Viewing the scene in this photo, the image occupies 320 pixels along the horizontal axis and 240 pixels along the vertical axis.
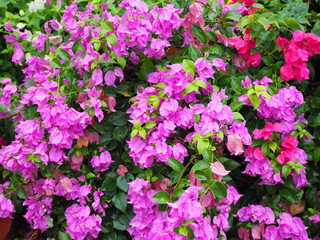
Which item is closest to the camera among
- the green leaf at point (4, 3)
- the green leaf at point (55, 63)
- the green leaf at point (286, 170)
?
the green leaf at point (286, 170)

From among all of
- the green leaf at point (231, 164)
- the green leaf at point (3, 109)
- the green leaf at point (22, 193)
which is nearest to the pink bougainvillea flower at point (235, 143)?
the green leaf at point (231, 164)

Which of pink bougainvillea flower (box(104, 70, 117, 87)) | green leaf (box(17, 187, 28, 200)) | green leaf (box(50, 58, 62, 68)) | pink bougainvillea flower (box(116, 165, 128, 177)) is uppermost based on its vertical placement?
pink bougainvillea flower (box(104, 70, 117, 87))

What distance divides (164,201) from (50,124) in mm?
581

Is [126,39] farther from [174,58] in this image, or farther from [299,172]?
[299,172]

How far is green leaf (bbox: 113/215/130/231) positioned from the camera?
1751mm

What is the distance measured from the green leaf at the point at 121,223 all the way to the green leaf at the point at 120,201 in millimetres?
82

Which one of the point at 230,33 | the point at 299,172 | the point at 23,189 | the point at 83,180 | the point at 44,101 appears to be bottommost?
the point at 23,189

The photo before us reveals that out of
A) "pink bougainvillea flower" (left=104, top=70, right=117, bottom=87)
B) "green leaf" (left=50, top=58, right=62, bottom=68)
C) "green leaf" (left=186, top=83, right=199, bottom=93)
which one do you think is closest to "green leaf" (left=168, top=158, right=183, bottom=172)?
"green leaf" (left=186, top=83, right=199, bottom=93)

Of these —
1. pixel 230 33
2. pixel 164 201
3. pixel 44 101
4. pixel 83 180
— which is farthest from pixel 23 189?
pixel 230 33

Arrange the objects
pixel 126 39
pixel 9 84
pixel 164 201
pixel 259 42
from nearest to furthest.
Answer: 1. pixel 164 201
2. pixel 126 39
3. pixel 259 42
4. pixel 9 84

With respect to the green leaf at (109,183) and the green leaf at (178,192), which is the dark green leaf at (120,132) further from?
the green leaf at (178,192)

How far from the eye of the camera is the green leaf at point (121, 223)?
1.75 metres

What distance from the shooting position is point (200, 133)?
150cm

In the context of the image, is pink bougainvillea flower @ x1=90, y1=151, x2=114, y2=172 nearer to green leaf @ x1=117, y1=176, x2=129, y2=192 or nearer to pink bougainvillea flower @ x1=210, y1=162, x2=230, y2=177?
green leaf @ x1=117, y1=176, x2=129, y2=192
